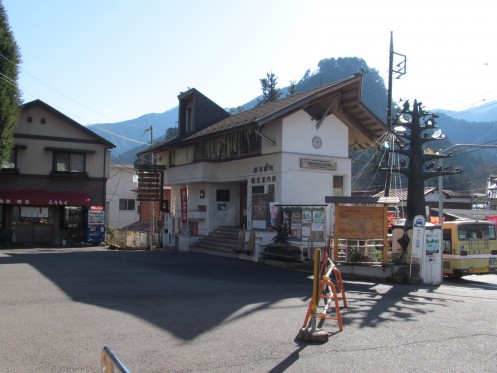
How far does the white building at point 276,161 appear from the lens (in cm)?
1905

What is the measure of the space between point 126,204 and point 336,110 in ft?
91.2

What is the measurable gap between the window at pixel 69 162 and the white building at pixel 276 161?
22.1 ft

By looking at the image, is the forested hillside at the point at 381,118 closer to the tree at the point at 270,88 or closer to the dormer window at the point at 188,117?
the tree at the point at 270,88

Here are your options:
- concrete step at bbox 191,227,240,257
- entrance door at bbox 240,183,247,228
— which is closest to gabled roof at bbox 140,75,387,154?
entrance door at bbox 240,183,247,228

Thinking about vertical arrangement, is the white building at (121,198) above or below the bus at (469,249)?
above

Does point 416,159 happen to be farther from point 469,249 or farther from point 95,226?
point 95,226

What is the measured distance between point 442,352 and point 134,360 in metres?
4.03

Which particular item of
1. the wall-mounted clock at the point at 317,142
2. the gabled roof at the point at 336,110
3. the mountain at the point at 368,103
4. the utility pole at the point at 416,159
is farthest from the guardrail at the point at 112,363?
the mountain at the point at 368,103

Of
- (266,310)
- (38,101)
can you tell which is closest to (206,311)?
(266,310)

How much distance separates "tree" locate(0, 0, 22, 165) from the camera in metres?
24.1

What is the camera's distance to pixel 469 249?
53.7 ft

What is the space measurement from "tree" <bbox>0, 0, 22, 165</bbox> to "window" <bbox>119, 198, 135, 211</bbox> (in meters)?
18.2

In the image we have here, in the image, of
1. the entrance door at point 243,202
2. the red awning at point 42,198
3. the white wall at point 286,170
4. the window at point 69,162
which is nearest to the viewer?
the white wall at point 286,170

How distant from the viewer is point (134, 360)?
18.5ft
